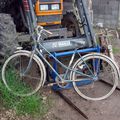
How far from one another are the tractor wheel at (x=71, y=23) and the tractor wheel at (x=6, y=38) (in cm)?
191

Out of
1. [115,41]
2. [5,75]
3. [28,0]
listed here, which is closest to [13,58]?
[5,75]

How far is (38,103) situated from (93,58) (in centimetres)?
126

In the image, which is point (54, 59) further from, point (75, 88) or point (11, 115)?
point (11, 115)

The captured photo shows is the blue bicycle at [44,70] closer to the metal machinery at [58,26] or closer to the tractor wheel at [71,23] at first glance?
the metal machinery at [58,26]

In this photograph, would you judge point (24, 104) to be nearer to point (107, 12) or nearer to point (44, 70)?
point (44, 70)

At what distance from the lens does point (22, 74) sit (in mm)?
5848

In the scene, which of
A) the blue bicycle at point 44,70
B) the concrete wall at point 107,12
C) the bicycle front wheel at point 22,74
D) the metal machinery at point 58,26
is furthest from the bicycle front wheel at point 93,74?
the concrete wall at point 107,12

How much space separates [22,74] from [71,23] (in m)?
2.18

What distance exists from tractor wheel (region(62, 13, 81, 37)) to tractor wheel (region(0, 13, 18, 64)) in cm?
191

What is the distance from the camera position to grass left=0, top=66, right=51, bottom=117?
207 inches

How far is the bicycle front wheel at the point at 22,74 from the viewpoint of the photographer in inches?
222

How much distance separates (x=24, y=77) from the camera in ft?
19.5

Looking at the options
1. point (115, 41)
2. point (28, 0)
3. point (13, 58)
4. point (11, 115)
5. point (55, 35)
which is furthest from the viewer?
point (115, 41)

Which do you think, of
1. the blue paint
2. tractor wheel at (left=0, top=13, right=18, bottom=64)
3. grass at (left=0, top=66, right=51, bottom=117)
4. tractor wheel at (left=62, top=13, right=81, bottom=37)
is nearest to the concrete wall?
tractor wheel at (left=62, top=13, right=81, bottom=37)
